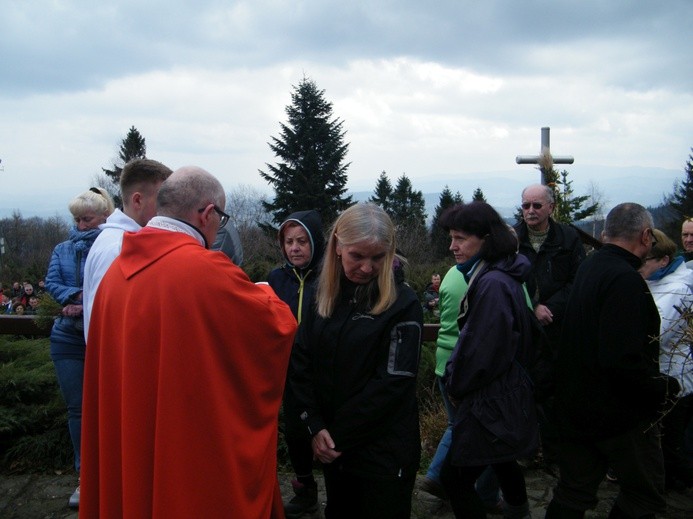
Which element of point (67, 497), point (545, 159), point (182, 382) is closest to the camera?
point (182, 382)

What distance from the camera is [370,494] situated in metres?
2.81

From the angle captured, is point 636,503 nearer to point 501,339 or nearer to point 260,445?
point 501,339

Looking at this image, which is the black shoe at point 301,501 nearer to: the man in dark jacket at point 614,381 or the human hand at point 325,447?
the human hand at point 325,447

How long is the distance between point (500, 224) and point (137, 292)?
1.88 metres

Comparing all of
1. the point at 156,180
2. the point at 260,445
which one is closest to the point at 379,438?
the point at 260,445

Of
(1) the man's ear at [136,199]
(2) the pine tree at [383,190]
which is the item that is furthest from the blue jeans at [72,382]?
(2) the pine tree at [383,190]

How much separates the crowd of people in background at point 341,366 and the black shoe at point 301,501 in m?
0.01

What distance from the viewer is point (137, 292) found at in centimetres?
225

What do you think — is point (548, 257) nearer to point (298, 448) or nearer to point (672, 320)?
point (672, 320)

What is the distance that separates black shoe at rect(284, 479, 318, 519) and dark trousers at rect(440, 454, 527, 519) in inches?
38.6

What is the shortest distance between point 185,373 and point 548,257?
3.22 meters

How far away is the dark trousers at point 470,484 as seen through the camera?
3.03m

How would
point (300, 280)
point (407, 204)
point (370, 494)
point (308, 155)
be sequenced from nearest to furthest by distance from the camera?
point (370, 494), point (300, 280), point (308, 155), point (407, 204)

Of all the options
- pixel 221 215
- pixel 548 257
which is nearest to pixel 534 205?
pixel 548 257
